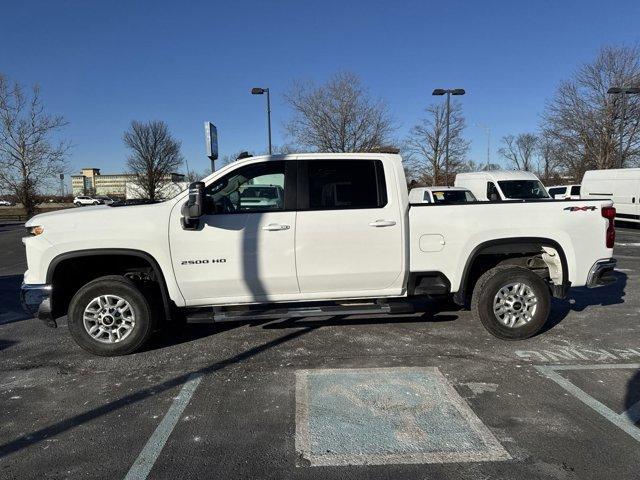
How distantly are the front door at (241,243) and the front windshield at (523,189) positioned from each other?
12.7 metres

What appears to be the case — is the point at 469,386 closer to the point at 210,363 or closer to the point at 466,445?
the point at 466,445

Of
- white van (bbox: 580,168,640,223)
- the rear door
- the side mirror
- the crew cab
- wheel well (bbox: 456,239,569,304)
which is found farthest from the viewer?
the crew cab

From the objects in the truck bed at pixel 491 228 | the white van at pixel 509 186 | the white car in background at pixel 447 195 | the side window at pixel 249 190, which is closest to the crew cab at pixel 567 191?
the white van at pixel 509 186

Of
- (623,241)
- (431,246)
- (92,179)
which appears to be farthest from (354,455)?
(92,179)

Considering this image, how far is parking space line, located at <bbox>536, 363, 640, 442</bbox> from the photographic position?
332 cm

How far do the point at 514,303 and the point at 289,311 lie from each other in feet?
8.40

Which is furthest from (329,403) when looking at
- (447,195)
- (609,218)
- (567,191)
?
(567,191)

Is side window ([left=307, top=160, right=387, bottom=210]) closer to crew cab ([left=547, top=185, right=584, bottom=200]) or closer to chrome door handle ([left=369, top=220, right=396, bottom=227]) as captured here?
chrome door handle ([left=369, top=220, right=396, bottom=227])

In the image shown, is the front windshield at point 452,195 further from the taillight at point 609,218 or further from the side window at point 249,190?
the side window at point 249,190

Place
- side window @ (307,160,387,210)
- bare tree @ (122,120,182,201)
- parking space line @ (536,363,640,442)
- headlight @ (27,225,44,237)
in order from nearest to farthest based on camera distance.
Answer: parking space line @ (536,363,640,442), headlight @ (27,225,44,237), side window @ (307,160,387,210), bare tree @ (122,120,182,201)

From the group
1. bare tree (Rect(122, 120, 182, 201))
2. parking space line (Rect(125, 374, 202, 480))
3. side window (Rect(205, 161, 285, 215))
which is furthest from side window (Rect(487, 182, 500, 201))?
bare tree (Rect(122, 120, 182, 201))

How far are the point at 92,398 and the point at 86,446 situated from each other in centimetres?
81

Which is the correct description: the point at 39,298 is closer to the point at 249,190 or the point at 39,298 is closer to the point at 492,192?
the point at 249,190

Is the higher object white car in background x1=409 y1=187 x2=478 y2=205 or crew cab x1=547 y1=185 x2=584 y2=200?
crew cab x1=547 y1=185 x2=584 y2=200
